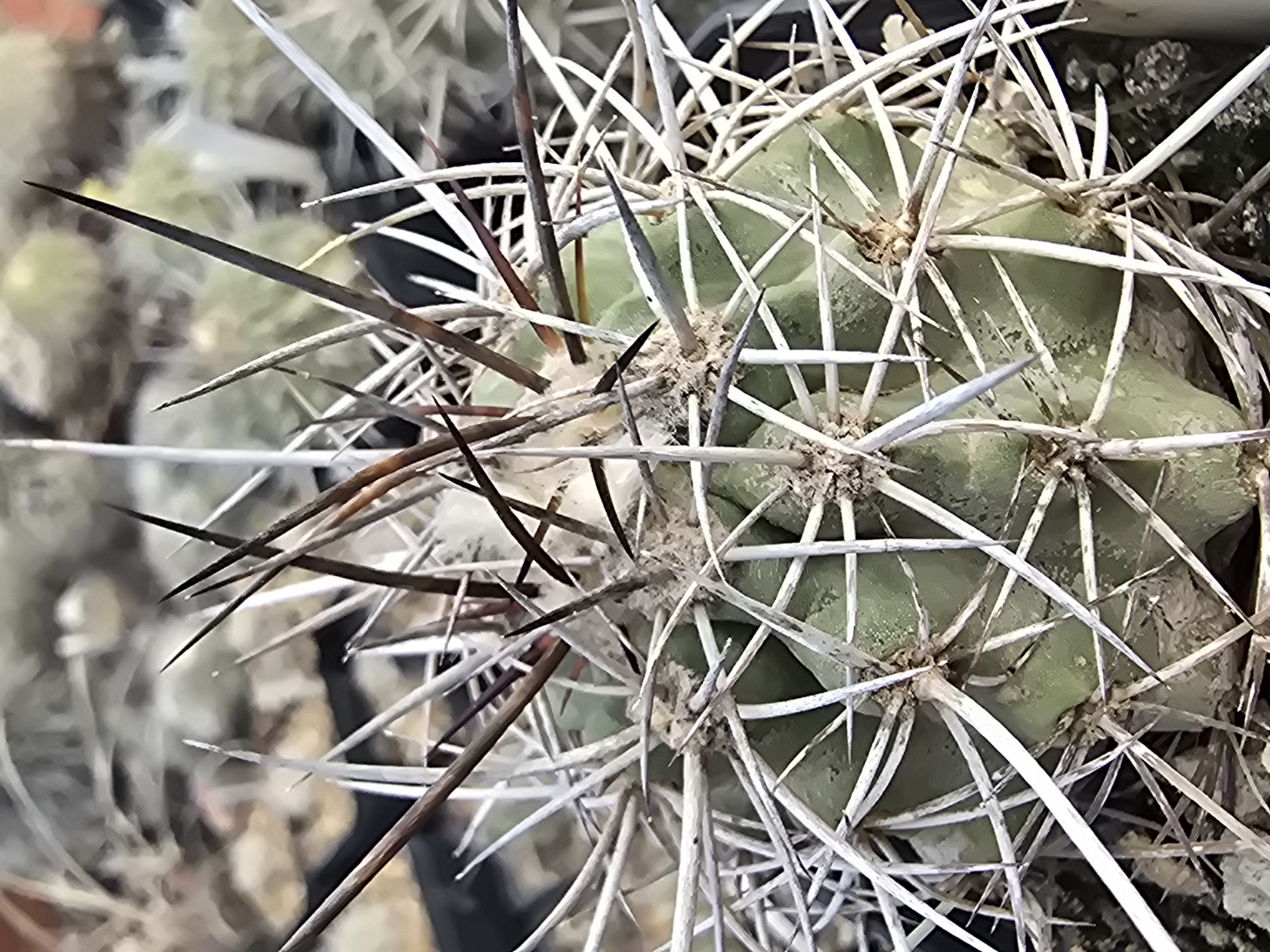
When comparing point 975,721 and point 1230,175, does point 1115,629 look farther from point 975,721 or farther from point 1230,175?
point 1230,175

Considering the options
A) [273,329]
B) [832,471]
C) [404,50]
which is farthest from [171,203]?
[832,471]

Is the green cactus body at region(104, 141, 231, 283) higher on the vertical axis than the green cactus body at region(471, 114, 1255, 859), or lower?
higher

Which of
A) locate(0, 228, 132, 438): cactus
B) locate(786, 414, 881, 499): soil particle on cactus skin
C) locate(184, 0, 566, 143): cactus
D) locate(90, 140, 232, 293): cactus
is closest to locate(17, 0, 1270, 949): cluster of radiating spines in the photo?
locate(786, 414, 881, 499): soil particle on cactus skin

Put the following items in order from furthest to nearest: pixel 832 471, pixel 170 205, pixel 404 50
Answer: pixel 170 205, pixel 404 50, pixel 832 471

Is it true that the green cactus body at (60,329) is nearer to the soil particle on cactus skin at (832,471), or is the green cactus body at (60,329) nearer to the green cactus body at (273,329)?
the green cactus body at (273,329)

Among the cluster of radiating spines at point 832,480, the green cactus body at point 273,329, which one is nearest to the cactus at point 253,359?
the green cactus body at point 273,329

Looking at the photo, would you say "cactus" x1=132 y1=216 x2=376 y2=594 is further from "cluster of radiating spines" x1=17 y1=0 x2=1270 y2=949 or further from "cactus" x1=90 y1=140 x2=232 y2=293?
"cluster of radiating spines" x1=17 y1=0 x2=1270 y2=949

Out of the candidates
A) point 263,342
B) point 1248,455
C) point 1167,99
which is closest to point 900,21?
point 1167,99

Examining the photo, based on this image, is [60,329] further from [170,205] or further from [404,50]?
[404,50]
